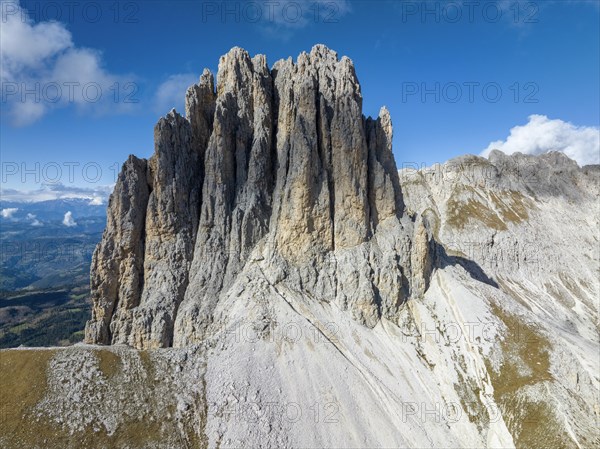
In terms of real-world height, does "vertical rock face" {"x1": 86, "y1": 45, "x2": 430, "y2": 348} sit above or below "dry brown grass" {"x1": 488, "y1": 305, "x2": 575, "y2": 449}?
above

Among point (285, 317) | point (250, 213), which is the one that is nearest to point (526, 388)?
point (285, 317)

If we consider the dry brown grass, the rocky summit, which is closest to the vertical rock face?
the rocky summit

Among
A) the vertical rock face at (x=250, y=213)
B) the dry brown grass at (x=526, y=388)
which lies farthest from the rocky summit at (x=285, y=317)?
the vertical rock face at (x=250, y=213)

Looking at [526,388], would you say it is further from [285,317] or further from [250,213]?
[250,213]

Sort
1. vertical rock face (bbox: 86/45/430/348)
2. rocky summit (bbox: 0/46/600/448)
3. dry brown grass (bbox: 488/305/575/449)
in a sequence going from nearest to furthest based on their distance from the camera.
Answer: rocky summit (bbox: 0/46/600/448) < dry brown grass (bbox: 488/305/575/449) < vertical rock face (bbox: 86/45/430/348)

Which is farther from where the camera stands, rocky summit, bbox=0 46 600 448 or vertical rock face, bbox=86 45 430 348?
vertical rock face, bbox=86 45 430 348

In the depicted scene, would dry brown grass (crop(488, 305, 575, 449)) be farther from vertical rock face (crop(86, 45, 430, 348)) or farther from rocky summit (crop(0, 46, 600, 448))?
vertical rock face (crop(86, 45, 430, 348))
